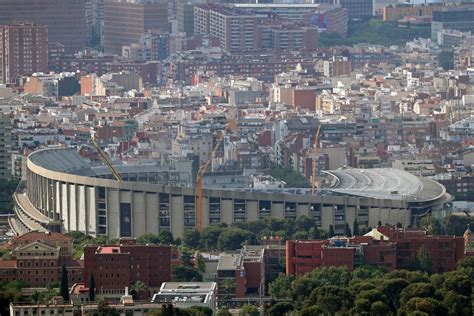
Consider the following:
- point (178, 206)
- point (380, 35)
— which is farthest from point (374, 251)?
point (380, 35)

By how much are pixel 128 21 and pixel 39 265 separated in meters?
62.4

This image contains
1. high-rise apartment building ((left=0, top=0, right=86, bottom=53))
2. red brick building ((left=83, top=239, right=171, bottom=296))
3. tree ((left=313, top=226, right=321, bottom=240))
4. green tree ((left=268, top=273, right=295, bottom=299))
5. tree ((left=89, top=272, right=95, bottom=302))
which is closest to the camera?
tree ((left=89, top=272, right=95, bottom=302))

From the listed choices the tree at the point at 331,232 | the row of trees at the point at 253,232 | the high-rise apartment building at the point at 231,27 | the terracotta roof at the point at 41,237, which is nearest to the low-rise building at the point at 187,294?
the terracotta roof at the point at 41,237

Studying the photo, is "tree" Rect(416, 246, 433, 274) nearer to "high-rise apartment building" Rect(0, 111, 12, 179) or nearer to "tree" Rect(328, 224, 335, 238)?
"tree" Rect(328, 224, 335, 238)

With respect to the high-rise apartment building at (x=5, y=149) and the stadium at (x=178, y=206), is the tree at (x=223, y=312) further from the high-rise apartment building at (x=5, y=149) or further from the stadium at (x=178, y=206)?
the high-rise apartment building at (x=5, y=149)

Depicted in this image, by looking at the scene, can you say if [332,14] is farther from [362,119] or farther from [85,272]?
[85,272]

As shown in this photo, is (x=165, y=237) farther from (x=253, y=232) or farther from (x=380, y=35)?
(x=380, y=35)

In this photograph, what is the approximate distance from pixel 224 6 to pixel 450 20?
8245 millimetres

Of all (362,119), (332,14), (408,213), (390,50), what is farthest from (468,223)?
(332,14)

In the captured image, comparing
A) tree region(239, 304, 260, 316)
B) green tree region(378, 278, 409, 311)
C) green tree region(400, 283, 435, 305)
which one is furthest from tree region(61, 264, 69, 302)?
green tree region(400, 283, 435, 305)

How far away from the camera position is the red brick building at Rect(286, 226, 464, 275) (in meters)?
52.2

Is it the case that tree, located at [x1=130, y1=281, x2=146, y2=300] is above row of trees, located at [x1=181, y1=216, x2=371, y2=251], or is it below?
below

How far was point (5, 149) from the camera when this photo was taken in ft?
241

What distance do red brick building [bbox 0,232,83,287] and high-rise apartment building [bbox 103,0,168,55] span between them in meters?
60.5
